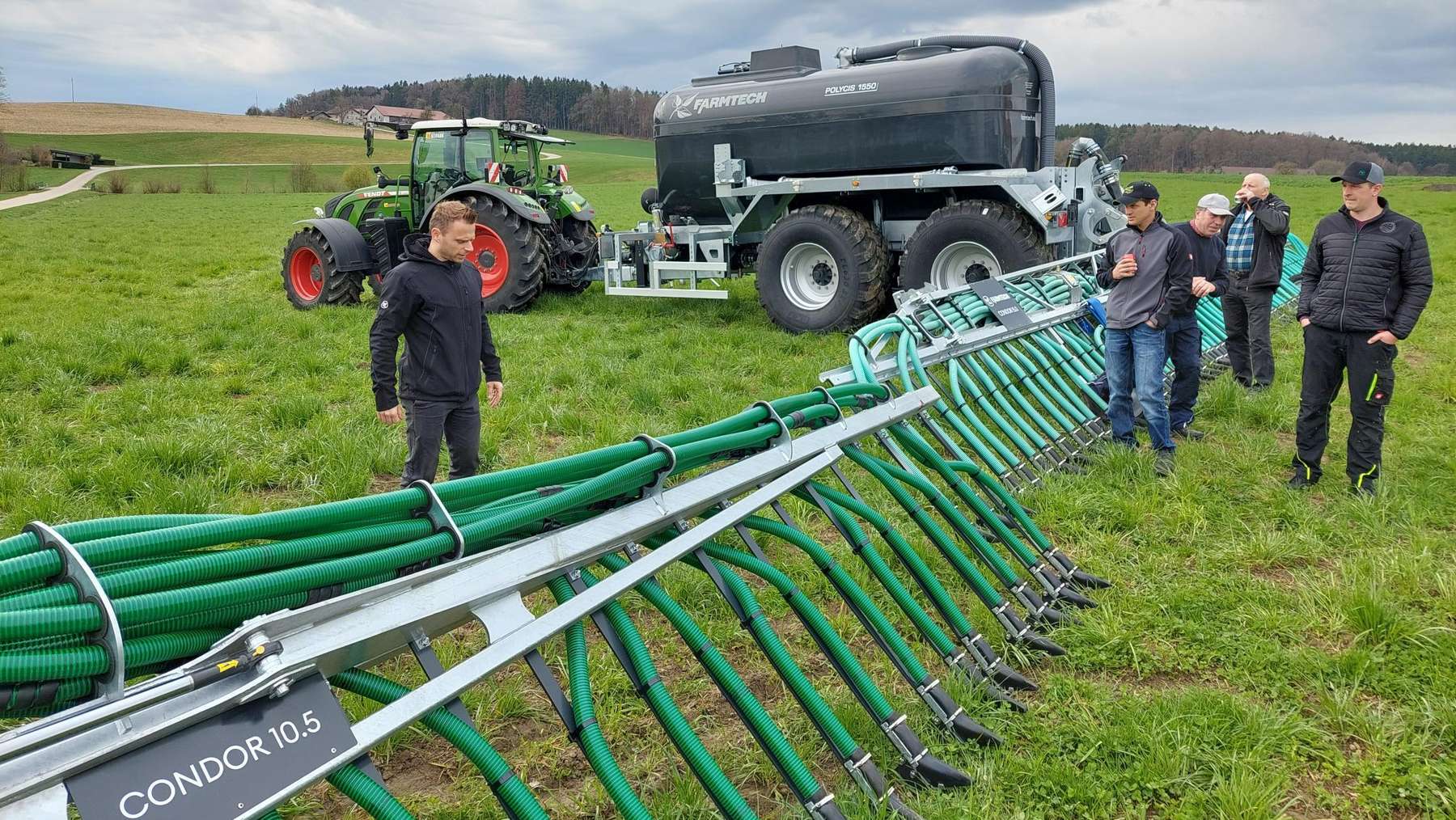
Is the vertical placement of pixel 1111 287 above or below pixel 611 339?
above

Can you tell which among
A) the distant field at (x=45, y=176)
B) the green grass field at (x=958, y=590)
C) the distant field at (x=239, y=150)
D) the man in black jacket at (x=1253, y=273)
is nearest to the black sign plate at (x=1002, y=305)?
→ the green grass field at (x=958, y=590)

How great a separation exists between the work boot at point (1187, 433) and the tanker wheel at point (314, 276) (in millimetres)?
8633

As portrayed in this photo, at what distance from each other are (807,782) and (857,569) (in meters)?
1.90

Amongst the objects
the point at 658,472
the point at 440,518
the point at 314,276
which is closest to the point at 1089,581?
the point at 658,472

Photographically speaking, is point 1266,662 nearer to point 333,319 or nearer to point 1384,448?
point 1384,448

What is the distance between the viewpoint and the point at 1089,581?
159 inches

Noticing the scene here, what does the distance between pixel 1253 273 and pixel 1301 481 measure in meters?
2.83

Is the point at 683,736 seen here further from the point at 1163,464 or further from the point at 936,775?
the point at 1163,464

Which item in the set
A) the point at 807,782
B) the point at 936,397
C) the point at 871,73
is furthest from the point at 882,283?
the point at 807,782

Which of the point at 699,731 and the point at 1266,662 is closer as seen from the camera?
the point at 699,731

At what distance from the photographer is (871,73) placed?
364 inches

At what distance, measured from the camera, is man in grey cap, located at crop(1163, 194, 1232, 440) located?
19.5 feet

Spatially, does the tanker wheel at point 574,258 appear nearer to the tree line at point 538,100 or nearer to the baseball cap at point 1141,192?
the baseball cap at point 1141,192

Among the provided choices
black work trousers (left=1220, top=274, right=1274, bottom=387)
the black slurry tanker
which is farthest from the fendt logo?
black work trousers (left=1220, top=274, right=1274, bottom=387)
